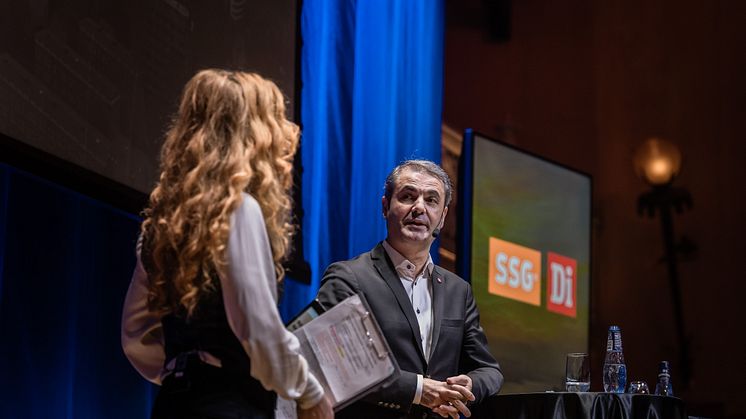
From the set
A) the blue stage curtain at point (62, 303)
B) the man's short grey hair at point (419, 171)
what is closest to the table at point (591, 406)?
the man's short grey hair at point (419, 171)

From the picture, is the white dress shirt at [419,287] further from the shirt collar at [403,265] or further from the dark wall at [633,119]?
the dark wall at [633,119]

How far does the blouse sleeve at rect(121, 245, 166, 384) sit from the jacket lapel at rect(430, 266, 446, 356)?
1041 mm

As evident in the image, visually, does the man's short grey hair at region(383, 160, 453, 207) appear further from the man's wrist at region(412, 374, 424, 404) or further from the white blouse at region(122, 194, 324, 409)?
the white blouse at region(122, 194, 324, 409)

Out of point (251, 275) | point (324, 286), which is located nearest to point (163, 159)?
point (251, 275)

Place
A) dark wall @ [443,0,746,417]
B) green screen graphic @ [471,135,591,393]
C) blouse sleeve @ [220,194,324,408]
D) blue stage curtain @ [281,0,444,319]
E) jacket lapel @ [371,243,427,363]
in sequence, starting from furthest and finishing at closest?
dark wall @ [443,0,746,417]
green screen graphic @ [471,135,591,393]
blue stage curtain @ [281,0,444,319]
jacket lapel @ [371,243,427,363]
blouse sleeve @ [220,194,324,408]

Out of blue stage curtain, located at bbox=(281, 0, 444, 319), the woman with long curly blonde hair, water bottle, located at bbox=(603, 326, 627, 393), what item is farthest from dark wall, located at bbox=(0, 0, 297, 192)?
water bottle, located at bbox=(603, 326, 627, 393)

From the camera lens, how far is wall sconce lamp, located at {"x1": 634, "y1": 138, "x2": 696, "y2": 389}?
7.07m

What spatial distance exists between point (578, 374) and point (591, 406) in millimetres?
286

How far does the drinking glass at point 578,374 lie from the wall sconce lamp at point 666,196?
3.72 meters

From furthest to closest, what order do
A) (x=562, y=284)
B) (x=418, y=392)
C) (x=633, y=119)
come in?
→ (x=633, y=119) < (x=562, y=284) < (x=418, y=392)

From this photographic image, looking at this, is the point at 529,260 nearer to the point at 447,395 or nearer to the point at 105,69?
the point at 447,395

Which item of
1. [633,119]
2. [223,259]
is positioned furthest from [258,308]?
[633,119]

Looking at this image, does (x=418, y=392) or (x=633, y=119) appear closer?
(x=418, y=392)

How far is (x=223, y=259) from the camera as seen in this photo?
1965mm
